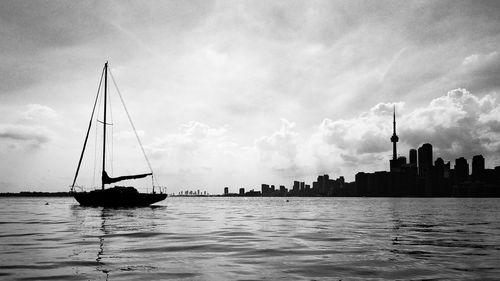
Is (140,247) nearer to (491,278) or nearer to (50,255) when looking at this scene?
(50,255)

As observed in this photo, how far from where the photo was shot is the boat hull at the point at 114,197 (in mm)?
58562

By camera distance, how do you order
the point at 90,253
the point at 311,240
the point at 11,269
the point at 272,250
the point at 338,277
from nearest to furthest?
the point at 338,277
the point at 11,269
the point at 90,253
the point at 272,250
the point at 311,240

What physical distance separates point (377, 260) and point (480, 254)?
532cm

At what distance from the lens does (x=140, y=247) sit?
17.4 meters

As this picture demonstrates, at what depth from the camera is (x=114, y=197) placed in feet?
193

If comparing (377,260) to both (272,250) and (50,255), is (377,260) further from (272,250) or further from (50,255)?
(50,255)

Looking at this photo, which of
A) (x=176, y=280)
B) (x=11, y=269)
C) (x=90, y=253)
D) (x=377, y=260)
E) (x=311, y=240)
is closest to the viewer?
(x=176, y=280)

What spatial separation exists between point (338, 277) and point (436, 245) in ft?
34.7

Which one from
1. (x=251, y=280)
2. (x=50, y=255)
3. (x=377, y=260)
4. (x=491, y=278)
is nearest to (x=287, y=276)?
(x=251, y=280)

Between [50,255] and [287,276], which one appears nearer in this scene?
[287,276]

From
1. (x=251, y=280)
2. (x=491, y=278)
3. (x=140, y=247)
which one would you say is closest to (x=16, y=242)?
(x=140, y=247)

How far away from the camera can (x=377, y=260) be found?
14.2 meters

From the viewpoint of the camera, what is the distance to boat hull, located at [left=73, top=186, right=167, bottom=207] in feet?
192

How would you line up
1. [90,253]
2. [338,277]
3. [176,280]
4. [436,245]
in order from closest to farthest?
[176,280] → [338,277] → [90,253] → [436,245]
